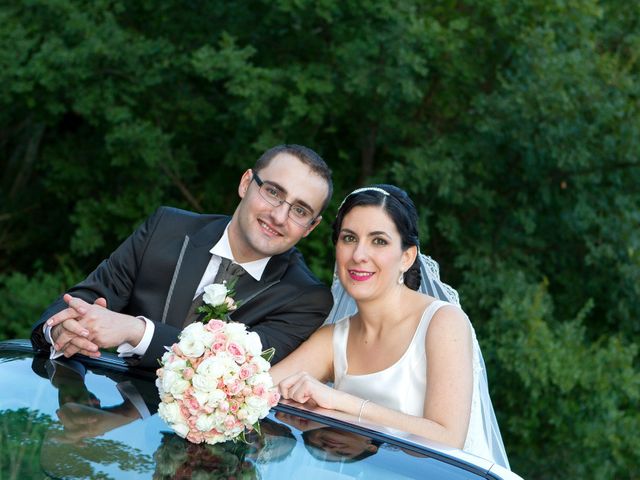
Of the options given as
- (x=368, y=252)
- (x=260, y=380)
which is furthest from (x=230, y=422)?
(x=368, y=252)

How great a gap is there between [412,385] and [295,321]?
0.55m

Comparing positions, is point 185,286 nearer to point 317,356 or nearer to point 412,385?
point 317,356

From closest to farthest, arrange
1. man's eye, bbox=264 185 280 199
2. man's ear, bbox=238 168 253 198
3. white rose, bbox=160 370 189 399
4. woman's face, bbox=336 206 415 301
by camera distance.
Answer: white rose, bbox=160 370 189 399
woman's face, bbox=336 206 415 301
man's eye, bbox=264 185 280 199
man's ear, bbox=238 168 253 198

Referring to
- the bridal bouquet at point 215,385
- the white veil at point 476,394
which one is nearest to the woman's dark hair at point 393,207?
the white veil at point 476,394

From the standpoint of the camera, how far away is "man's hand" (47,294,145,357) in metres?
3.10

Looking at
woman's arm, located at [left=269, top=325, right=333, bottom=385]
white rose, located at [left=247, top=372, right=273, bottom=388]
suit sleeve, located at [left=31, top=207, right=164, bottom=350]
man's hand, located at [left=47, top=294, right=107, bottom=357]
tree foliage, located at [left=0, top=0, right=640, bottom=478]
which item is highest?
tree foliage, located at [left=0, top=0, right=640, bottom=478]

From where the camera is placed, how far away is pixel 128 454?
7.75ft

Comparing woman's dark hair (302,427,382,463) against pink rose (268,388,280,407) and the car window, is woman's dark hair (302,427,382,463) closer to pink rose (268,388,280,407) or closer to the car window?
the car window

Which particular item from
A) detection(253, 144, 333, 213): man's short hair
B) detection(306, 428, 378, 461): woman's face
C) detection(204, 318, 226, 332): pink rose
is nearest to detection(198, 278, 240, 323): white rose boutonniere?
detection(204, 318, 226, 332): pink rose

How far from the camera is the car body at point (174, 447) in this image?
2299 mm

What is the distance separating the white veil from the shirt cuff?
0.85 metres

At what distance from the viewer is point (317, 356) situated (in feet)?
12.5

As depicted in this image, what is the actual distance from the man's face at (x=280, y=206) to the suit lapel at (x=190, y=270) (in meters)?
0.18

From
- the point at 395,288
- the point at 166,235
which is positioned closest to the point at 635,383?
the point at 395,288
